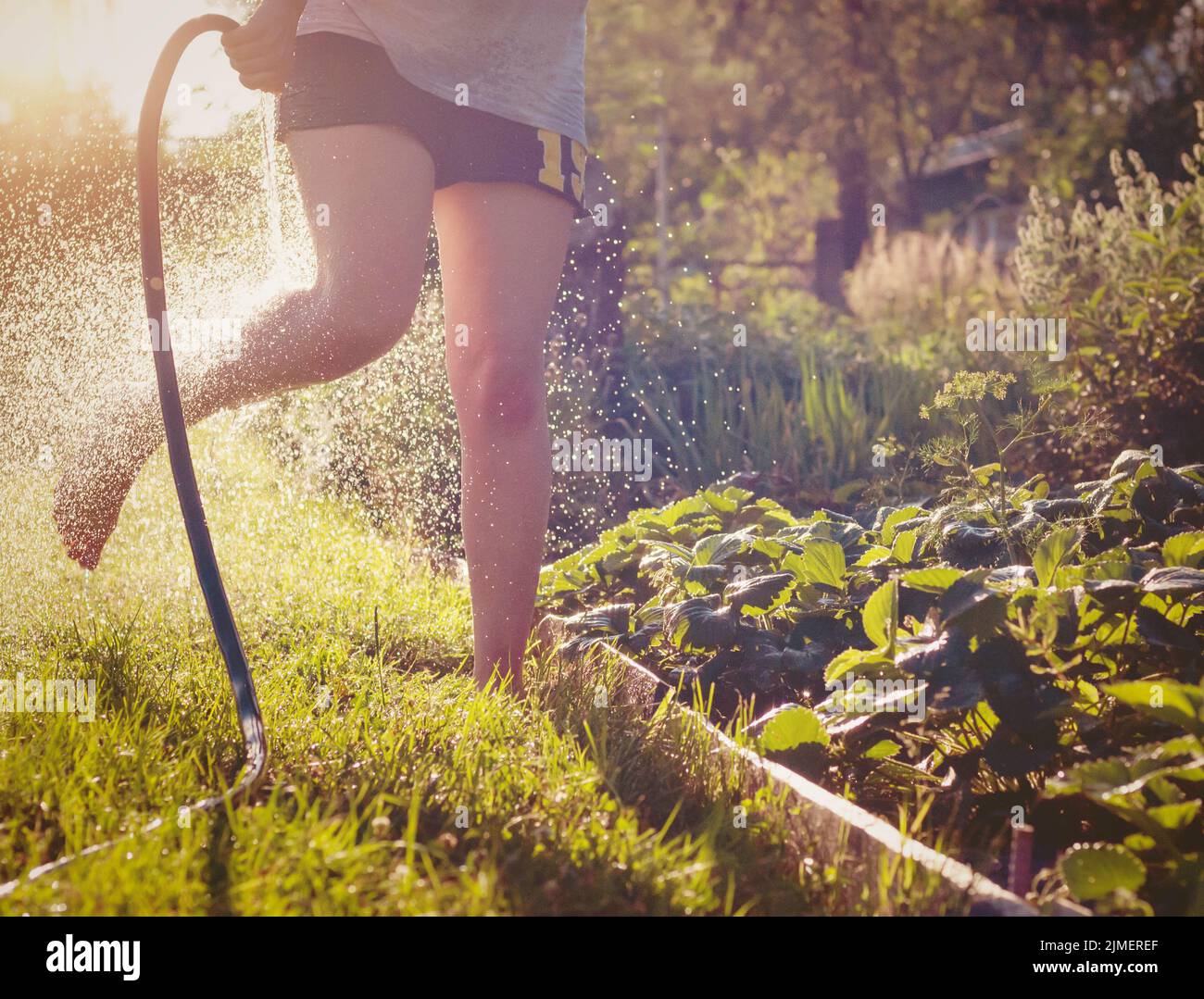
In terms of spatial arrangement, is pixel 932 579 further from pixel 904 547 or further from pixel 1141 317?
pixel 1141 317

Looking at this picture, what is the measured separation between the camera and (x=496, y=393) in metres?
2.00

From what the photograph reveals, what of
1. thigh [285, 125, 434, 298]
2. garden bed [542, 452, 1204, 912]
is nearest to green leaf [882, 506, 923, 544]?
Result: garden bed [542, 452, 1204, 912]

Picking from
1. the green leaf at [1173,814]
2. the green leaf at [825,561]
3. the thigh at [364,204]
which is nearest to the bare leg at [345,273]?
the thigh at [364,204]

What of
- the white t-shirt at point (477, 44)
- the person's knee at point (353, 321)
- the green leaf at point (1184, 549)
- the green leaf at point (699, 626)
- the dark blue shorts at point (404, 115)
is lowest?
the green leaf at point (699, 626)

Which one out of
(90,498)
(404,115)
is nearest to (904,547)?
(404,115)

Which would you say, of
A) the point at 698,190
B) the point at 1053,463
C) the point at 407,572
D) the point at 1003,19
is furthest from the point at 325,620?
the point at 698,190

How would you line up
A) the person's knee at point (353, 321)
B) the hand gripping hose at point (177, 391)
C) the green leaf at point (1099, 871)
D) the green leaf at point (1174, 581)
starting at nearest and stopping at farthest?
the green leaf at point (1099, 871) → the green leaf at point (1174, 581) → the hand gripping hose at point (177, 391) → the person's knee at point (353, 321)

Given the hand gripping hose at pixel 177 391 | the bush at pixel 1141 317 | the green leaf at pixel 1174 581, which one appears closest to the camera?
the green leaf at pixel 1174 581

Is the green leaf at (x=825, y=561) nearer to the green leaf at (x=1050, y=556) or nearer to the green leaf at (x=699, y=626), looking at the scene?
the green leaf at (x=699, y=626)

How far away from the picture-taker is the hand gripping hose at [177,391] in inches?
65.7

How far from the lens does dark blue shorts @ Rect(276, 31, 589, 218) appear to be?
6.15ft

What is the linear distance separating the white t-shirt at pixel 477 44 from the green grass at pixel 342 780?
1060 millimetres

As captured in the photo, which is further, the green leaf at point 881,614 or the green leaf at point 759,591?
the green leaf at point 759,591

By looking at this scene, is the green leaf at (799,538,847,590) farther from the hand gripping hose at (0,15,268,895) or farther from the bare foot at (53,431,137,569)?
the bare foot at (53,431,137,569)
